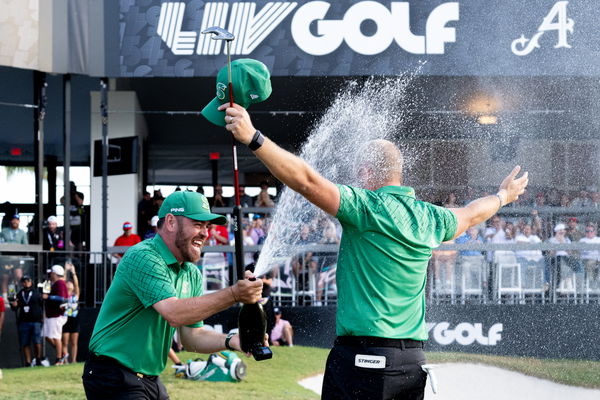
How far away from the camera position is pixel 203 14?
703 inches

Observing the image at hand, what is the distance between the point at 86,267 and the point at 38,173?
109 inches

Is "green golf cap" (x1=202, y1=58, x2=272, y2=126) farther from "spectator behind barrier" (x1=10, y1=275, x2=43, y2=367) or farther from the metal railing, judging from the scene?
"spectator behind barrier" (x1=10, y1=275, x2=43, y2=367)

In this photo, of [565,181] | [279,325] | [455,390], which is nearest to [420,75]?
[565,181]

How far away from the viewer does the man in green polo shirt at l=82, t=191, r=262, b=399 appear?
5.38 meters

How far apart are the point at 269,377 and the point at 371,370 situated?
31.3 ft

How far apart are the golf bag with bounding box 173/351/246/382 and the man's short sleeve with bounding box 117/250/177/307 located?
838 cm

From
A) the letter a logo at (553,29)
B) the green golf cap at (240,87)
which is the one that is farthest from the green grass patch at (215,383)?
the green golf cap at (240,87)

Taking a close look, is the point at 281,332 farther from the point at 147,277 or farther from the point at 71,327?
the point at 147,277

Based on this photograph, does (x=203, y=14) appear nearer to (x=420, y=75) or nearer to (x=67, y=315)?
(x=420, y=75)

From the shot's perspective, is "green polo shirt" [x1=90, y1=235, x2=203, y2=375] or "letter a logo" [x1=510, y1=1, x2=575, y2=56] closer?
"green polo shirt" [x1=90, y1=235, x2=203, y2=375]

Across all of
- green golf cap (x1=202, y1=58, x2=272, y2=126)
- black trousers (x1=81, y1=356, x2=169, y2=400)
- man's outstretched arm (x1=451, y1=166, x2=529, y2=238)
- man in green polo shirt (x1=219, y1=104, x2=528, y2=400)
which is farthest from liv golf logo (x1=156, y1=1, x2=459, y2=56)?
green golf cap (x1=202, y1=58, x2=272, y2=126)

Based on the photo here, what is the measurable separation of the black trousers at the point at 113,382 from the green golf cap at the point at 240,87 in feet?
5.03

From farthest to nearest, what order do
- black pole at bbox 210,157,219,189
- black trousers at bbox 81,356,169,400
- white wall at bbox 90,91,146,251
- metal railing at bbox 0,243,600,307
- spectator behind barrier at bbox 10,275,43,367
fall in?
black pole at bbox 210,157,219,189, white wall at bbox 90,91,146,251, metal railing at bbox 0,243,600,307, spectator behind barrier at bbox 10,275,43,367, black trousers at bbox 81,356,169,400

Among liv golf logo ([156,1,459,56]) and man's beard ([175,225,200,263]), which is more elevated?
liv golf logo ([156,1,459,56])
